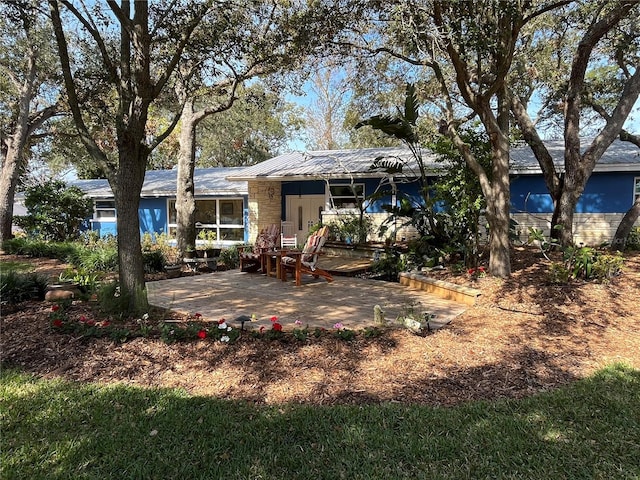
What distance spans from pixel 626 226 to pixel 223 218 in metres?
13.6

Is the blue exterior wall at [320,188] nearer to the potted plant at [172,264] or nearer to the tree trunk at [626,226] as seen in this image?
the potted plant at [172,264]

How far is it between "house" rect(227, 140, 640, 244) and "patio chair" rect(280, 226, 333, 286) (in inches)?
118

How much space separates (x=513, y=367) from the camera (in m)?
4.04

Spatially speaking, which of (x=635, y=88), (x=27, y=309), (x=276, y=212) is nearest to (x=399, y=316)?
(x=27, y=309)

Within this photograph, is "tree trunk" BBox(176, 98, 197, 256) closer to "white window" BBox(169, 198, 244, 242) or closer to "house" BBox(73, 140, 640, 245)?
"house" BBox(73, 140, 640, 245)

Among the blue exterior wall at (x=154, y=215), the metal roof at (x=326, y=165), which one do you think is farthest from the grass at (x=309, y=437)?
the blue exterior wall at (x=154, y=215)

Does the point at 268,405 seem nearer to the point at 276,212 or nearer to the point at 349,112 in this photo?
the point at 349,112

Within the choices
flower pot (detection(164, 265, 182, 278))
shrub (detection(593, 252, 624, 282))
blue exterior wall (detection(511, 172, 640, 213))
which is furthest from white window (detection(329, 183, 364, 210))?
shrub (detection(593, 252, 624, 282))

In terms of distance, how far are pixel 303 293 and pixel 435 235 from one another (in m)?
3.63

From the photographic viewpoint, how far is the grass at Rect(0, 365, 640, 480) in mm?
2529

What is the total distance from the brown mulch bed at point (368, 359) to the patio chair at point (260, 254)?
4.41m

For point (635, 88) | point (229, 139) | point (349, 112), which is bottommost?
point (635, 88)

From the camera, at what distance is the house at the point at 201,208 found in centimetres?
1675

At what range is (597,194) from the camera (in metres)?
12.1
